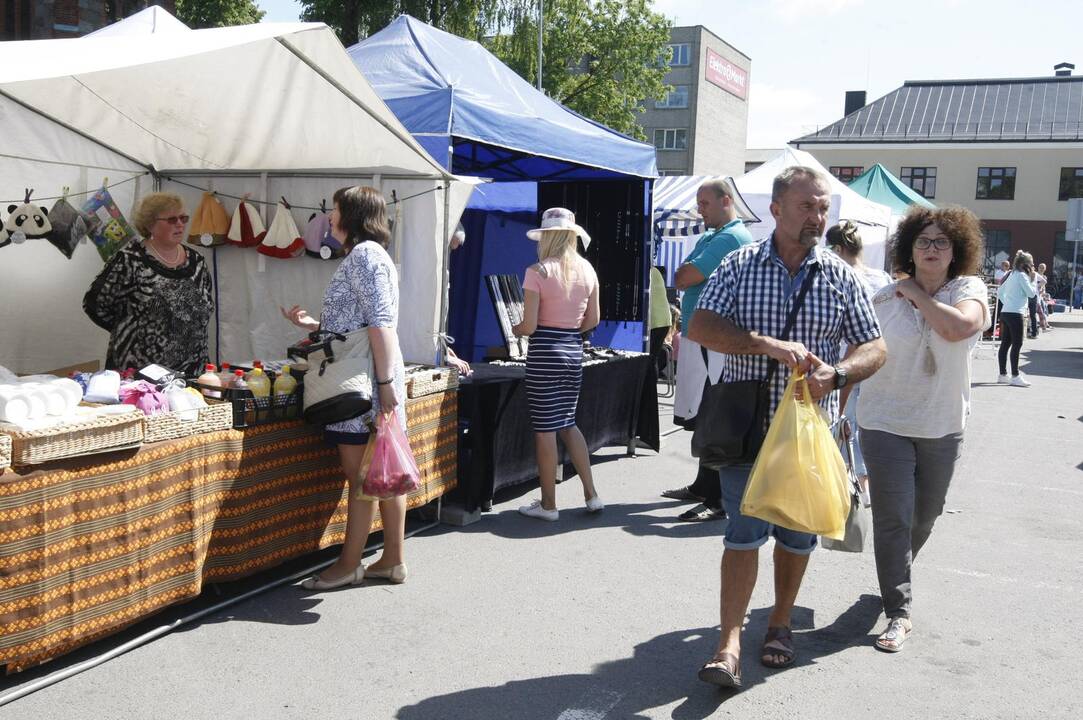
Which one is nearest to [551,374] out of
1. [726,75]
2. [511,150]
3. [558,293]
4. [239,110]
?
[558,293]

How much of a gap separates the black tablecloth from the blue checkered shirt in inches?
97.8

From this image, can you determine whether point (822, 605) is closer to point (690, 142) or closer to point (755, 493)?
point (755, 493)

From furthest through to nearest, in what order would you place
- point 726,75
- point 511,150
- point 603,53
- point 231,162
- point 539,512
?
point 726,75, point 603,53, point 231,162, point 511,150, point 539,512

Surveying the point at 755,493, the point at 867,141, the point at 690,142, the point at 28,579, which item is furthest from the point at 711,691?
the point at 690,142

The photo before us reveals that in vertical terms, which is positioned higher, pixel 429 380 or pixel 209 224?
pixel 209 224

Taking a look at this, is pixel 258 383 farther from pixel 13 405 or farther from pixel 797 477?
pixel 797 477

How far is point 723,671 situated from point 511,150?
14.2 ft

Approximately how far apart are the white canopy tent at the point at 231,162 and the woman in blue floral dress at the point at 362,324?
109cm

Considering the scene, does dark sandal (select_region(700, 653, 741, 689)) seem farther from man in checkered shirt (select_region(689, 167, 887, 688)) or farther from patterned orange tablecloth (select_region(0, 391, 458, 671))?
patterned orange tablecloth (select_region(0, 391, 458, 671))

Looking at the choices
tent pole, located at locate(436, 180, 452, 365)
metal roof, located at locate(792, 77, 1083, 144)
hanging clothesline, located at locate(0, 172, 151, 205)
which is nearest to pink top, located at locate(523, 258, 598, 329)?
tent pole, located at locate(436, 180, 452, 365)

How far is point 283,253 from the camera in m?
6.44

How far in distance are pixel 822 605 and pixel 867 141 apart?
4856 centimetres

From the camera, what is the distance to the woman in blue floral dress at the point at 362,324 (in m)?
4.16

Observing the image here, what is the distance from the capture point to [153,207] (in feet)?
15.5
